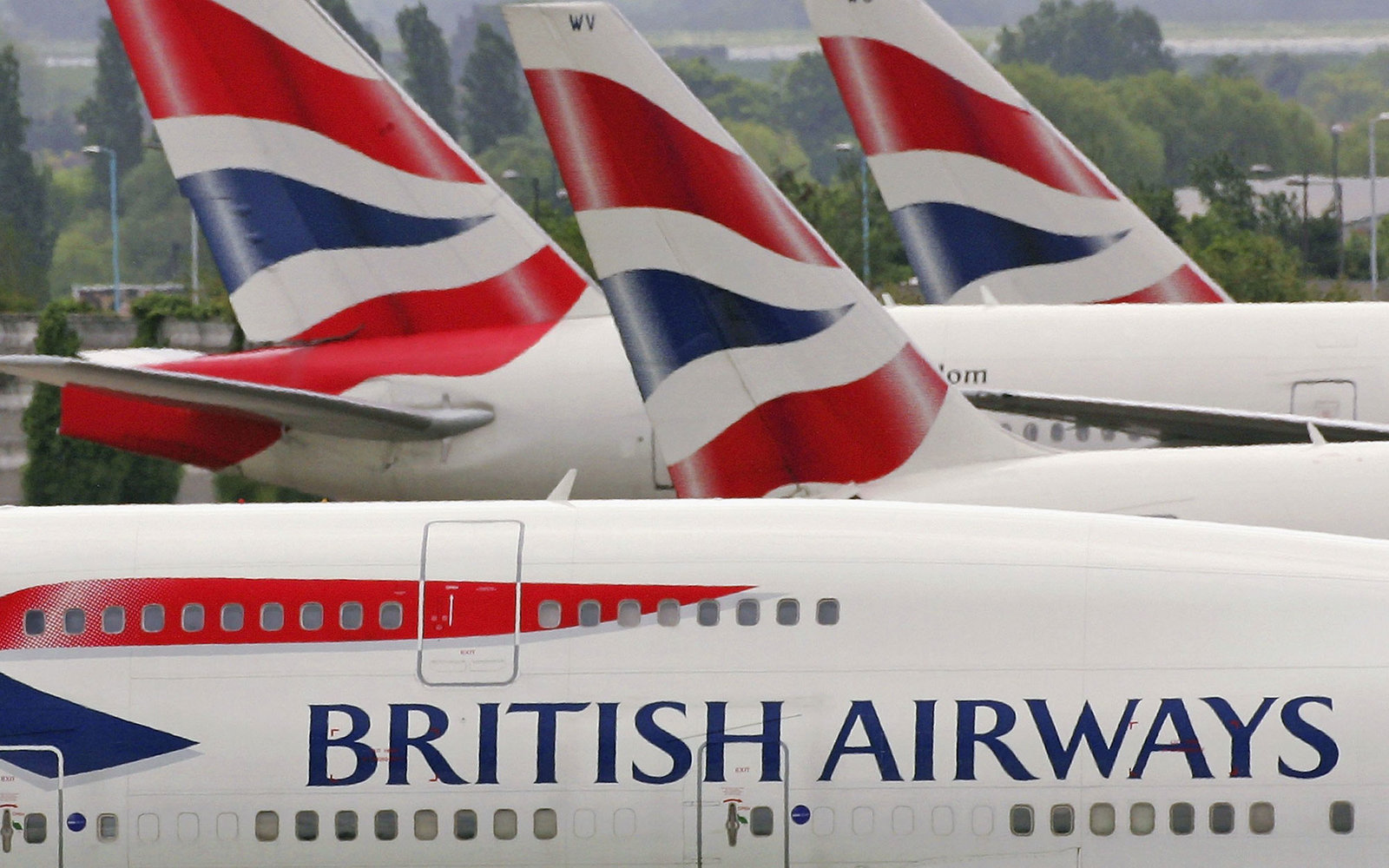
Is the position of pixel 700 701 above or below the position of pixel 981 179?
below

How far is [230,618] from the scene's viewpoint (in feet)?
43.2

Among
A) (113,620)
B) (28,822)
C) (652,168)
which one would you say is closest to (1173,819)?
(113,620)

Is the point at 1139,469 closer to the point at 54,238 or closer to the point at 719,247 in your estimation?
the point at 719,247

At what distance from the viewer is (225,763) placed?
512 inches

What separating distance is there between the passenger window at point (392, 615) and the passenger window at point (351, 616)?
12cm

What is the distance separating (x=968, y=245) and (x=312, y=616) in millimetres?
20783

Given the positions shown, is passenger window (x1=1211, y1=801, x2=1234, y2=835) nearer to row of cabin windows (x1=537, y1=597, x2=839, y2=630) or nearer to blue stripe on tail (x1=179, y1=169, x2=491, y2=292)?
row of cabin windows (x1=537, y1=597, x2=839, y2=630)

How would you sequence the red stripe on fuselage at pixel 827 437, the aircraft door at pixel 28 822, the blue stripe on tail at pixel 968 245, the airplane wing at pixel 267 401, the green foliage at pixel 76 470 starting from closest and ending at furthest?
the aircraft door at pixel 28 822, the red stripe on fuselage at pixel 827 437, the airplane wing at pixel 267 401, the blue stripe on tail at pixel 968 245, the green foliage at pixel 76 470

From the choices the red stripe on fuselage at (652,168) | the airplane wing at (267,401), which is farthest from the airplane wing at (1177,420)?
the airplane wing at (267,401)

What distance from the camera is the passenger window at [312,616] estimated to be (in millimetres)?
13148

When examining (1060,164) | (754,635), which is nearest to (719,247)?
(754,635)

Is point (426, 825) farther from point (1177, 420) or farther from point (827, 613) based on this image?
point (1177, 420)

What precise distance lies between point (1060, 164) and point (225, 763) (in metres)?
21.0

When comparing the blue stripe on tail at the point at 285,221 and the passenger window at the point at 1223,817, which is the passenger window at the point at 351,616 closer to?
the passenger window at the point at 1223,817
